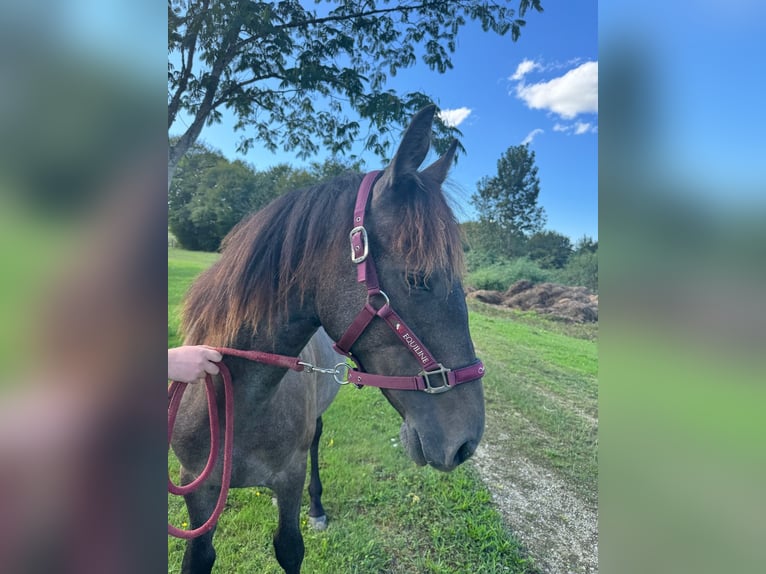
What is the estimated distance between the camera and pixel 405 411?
4.85 ft

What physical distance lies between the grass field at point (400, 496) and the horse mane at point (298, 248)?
176 cm

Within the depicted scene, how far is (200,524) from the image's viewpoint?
200 cm

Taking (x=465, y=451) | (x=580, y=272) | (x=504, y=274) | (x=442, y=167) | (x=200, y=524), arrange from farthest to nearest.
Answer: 1. (x=504, y=274)
2. (x=580, y=272)
3. (x=200, y=524)
4. (x=442, y=167)
5. (x=465, y=451)

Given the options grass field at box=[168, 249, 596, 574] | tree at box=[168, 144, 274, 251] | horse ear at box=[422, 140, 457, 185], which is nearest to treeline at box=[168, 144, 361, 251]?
tree at box=[168, 144, 274, 251]

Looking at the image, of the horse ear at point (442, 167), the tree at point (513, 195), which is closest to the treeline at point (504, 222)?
the tree at point (513, 195)

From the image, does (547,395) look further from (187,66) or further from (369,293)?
(187,66)

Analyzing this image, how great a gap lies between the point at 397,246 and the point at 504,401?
4927 mm

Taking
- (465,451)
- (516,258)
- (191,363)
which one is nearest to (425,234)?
(465,451)

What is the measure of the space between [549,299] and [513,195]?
4546 millimetres

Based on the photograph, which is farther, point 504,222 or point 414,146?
point 504,222
